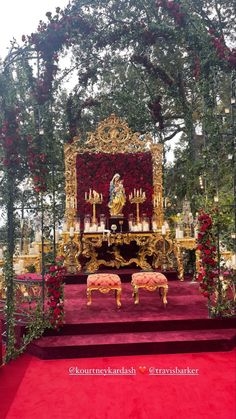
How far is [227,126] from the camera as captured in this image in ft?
19.4

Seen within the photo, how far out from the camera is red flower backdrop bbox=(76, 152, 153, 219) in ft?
32.6

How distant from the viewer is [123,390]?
148 inches

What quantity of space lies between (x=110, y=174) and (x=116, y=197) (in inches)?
40.1

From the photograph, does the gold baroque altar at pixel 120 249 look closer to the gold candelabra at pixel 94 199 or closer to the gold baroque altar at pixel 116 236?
the gold baroque altar at pixel 116 236

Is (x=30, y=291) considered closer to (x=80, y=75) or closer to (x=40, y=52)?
(x=40, y=52)

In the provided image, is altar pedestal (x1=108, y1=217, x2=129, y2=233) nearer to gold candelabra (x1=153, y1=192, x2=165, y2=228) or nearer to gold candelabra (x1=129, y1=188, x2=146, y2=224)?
gold candelabra (x1=129, y1=188, x2=146, y2=224)

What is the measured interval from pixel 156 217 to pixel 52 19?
596 centimetres

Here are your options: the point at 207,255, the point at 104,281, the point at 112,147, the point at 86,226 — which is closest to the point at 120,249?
the point at 86,226

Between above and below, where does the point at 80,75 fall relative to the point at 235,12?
below

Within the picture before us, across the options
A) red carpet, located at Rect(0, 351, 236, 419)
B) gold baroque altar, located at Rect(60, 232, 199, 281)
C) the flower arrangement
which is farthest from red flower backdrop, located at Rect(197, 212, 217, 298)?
gold baroque altar, located at Rect(60, 232, 199, 281)

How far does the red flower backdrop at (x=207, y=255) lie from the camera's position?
208 inches

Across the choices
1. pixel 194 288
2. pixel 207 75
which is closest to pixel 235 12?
pixel 207 75

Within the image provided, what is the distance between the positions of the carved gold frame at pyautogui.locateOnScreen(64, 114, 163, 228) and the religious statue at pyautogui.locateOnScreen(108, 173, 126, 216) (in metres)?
1.07

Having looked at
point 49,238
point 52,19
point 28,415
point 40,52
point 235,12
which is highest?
point 235,12
